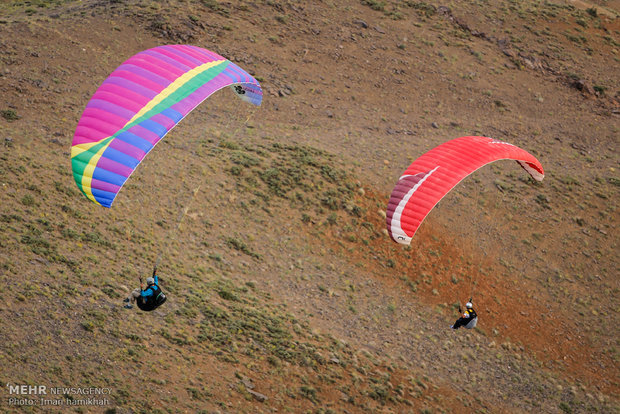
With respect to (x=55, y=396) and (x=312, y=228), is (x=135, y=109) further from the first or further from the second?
(x=312, y=228)

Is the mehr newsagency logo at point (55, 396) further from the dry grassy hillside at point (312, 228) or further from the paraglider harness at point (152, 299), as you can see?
the paraglider harness at point (152, 299)

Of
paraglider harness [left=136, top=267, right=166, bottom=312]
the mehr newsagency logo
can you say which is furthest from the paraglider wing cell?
the mehr newsagency logo

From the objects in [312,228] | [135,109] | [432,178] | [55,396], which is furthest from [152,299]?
[312,228]

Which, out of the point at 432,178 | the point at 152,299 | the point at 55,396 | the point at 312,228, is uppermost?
the point at 432,178

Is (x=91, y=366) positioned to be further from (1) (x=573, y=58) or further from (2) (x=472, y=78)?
(1) (x=573, y=58)

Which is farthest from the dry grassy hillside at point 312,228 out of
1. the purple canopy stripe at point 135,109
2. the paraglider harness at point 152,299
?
the purple canopy stripe at point 135,109

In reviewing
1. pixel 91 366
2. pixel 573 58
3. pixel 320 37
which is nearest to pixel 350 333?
pixel 91 366
